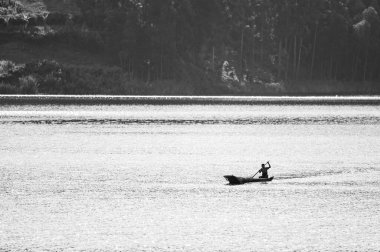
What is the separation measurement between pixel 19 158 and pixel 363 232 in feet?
165

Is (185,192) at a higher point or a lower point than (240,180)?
lower

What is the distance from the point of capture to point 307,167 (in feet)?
295

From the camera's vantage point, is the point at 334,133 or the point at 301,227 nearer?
the point at 301,227

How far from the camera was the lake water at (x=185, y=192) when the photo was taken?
52.4 m

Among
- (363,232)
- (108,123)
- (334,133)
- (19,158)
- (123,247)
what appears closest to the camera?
(123,247)

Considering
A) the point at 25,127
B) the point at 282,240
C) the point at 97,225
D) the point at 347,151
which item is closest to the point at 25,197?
the point at 97,225

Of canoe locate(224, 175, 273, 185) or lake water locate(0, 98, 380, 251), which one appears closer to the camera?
lake water locate(0, 98, 380, 251)

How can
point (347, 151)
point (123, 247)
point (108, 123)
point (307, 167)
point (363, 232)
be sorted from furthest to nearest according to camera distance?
point (108, 123)
point (347, 151)
point (307, 167)
point (363, 232)
point (123, 247)

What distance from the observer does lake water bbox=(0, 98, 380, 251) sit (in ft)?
172

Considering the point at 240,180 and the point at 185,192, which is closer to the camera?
Answer: the point at 185,192

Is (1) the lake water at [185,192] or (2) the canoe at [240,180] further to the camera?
(2) the canoe at [240,180]

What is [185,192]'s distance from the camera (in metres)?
70.2

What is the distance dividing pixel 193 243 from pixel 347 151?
6083 cm

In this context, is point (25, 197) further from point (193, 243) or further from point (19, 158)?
point (19, 158)
